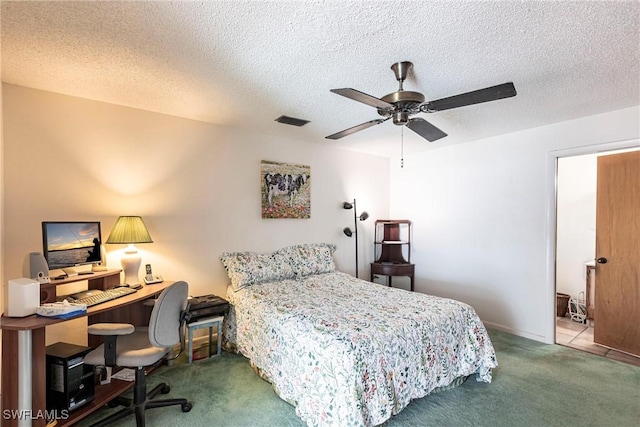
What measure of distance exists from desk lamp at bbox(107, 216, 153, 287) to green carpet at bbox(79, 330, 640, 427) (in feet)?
3.03

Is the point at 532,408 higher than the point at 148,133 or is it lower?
lower

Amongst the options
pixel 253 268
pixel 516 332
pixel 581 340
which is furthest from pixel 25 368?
pixel 581 340

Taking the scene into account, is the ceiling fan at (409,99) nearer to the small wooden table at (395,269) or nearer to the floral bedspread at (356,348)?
the floral bedspread at (356,348)

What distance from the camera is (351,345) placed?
1.90 meters

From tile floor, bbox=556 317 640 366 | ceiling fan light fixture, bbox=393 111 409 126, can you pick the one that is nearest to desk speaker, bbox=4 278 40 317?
ceiling fan light fixture, bbox=393 111 409 126

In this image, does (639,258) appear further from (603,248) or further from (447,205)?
(447,205)

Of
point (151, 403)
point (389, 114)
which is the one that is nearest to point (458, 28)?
point (389, 114)

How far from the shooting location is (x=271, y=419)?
2.14m

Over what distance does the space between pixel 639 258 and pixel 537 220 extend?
3.09ft

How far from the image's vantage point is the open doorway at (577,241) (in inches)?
169

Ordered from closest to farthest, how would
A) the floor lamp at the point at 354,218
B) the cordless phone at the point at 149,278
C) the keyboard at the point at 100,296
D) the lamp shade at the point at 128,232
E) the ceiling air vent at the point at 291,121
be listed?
the keyboard at the point at 100,296
the lamp shade at the point at 128,232
the cordless phone at the point at 149,278
the ceiling air vent at the point at 291,121
the floor lamp at the point at 354,218

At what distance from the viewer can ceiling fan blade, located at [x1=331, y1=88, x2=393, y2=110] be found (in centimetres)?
186

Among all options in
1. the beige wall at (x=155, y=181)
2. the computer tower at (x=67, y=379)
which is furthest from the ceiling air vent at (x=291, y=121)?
the computer tower at (x=67, y=379)

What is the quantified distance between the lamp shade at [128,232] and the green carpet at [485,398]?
1.24m
